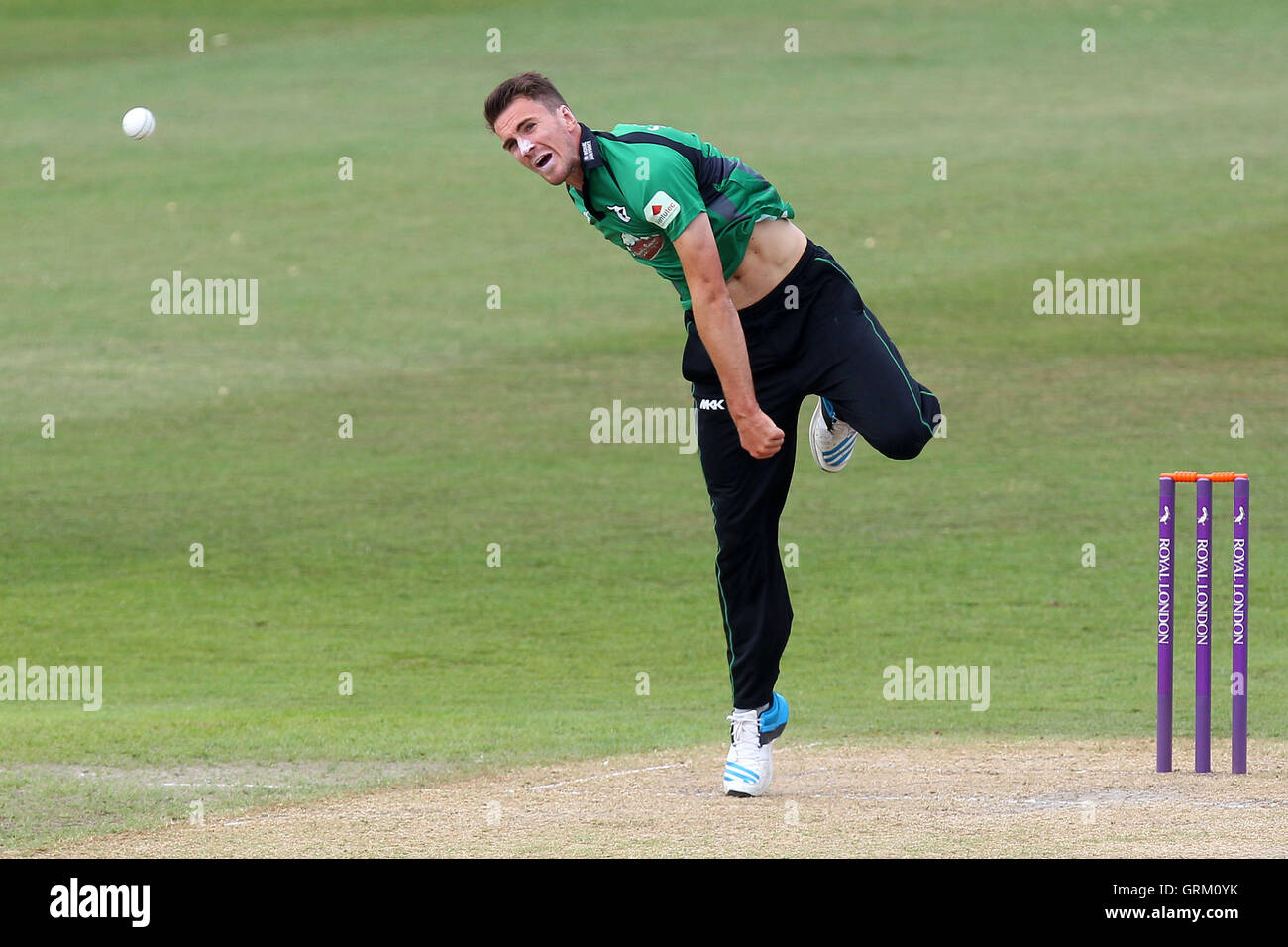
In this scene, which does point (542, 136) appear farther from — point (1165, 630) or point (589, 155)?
point (1165, 630)

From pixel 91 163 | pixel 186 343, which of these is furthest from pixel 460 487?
pixel 91 163

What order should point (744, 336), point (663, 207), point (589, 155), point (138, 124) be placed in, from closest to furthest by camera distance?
point (663, 207) < point (589, 155) < point (744, 336) < point (138, 124)

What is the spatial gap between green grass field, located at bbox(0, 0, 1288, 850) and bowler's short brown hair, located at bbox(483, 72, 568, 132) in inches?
111

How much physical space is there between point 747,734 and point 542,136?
2438mm

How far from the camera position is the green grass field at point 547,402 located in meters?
11.2

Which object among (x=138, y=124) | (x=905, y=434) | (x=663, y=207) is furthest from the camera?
(x=138, y=124)

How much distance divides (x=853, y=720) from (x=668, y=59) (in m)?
30.7

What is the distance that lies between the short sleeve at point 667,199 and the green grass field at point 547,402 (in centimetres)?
273

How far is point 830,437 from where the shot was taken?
8047 mm

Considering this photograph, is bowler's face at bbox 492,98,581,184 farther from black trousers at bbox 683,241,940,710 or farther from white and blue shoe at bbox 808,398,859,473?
white and blue shoe at bbox 808,398,859,473

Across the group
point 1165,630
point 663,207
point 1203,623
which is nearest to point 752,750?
point 1165,630

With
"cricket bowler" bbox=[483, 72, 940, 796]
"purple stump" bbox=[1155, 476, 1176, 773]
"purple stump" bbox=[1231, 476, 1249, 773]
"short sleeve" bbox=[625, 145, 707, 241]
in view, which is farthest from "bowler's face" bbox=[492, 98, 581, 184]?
"purple stump" bbox=[1231, 476, 1249, 773]

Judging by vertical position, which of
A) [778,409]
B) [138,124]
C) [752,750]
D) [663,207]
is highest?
[138,124]

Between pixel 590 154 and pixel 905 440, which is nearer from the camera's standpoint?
pixel 590 154
